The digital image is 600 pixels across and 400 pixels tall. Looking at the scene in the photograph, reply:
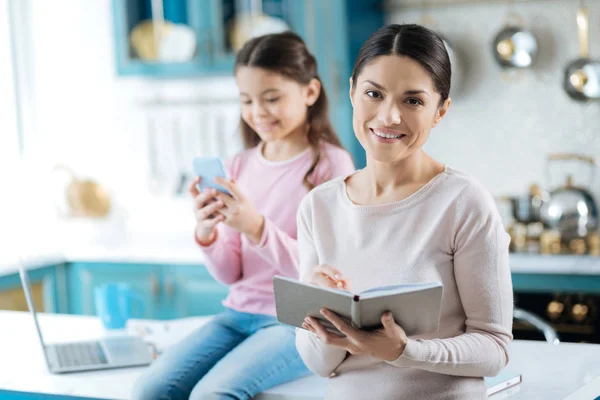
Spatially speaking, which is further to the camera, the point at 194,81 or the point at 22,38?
the point at 22,38

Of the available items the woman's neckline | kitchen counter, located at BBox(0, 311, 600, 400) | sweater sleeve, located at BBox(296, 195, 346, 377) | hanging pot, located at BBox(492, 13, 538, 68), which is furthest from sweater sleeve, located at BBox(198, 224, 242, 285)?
hanging pot, located at BBox(492, 13, 538, 68)

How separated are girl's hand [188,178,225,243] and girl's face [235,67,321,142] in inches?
8.3

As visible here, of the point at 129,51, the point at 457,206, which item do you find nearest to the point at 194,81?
the point at 129,51

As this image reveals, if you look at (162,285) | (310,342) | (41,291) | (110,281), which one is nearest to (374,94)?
(310,342)

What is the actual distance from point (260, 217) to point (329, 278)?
539 millimetres

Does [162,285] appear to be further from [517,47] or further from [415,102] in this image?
[415,102]

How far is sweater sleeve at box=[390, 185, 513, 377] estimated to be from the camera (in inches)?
54.2

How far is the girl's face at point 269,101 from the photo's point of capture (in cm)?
201

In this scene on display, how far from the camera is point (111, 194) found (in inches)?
169

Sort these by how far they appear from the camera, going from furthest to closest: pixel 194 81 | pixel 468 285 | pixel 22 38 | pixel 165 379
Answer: pixel 22 38
pixel 194 81
pixel 165 379
pixel 468 285

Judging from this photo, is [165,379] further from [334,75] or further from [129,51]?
[129,51]

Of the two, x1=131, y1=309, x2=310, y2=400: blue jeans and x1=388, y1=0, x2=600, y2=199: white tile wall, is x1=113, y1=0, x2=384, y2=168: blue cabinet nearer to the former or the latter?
x1=388, y1=0, x2=600, y2=199: white tile wall

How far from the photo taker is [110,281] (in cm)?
376

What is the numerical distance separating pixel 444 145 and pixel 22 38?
2.19 meters
